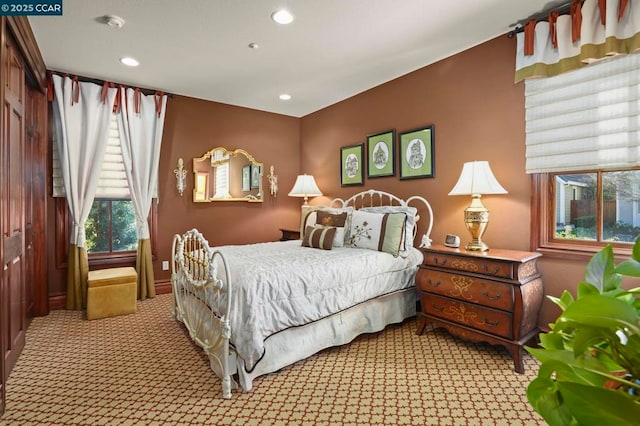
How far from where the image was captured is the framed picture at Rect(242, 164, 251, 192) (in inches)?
194

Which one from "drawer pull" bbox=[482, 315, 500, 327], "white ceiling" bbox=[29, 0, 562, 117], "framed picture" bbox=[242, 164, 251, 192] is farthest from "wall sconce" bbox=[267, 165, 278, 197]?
"drawer pull" bbox=[482, 315, 500, 327]

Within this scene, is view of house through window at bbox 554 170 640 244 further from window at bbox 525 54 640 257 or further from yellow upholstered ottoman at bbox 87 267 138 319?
yellow upholstered ottoman at bbox 87 267 138 319

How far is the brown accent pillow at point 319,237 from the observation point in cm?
326

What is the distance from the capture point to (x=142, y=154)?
160 inches

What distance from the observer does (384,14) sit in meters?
2.54

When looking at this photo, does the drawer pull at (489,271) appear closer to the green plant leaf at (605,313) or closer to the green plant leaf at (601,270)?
the green plant leaf at (601,270)

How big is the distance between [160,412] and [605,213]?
3333mm

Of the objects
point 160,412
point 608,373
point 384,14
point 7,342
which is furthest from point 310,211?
point 608,373

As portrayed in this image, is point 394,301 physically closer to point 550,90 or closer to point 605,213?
point 605,213

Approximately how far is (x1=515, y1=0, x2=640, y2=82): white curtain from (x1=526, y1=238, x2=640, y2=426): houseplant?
2.47 meters

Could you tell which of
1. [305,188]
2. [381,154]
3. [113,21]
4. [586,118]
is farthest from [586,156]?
[113,21]

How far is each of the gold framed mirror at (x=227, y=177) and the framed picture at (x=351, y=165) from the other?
1332 mm

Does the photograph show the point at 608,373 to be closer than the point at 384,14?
Yes

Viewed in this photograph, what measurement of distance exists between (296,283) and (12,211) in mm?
2063
